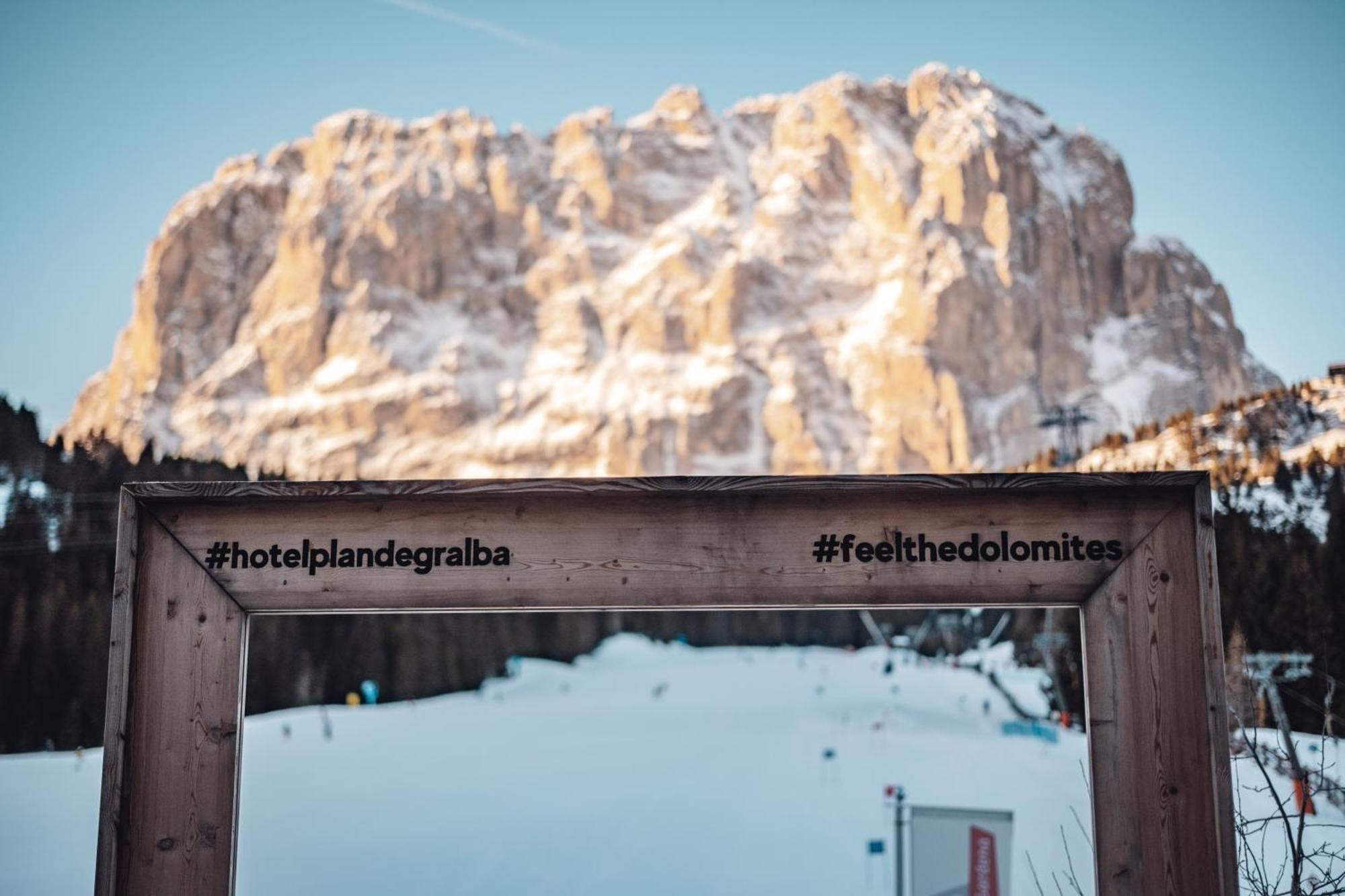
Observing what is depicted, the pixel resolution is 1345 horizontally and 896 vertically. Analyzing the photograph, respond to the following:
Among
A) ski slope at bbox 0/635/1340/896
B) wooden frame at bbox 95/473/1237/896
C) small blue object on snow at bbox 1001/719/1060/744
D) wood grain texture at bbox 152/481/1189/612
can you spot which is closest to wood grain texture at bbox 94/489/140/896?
wooden frame at bbox 95/473/1237/896

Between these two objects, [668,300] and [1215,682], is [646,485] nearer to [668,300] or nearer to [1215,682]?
[1215,682]

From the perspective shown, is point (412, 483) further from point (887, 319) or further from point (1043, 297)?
point (1043, 297)

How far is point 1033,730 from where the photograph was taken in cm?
3653

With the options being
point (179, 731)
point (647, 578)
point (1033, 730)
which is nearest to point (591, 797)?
point (1033, 730)

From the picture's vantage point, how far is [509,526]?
11.3 ft

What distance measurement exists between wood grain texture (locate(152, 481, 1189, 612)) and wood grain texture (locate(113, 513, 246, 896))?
0.10 metres

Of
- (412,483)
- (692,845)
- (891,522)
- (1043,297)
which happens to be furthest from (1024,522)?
(1043,297)

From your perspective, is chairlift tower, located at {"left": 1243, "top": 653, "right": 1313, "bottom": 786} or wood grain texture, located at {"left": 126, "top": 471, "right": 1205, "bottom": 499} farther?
chairlift tower, located at {"left": 1243, "top": 653, "right": 1313, "bottom": 786}

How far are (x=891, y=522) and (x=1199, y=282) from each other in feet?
600

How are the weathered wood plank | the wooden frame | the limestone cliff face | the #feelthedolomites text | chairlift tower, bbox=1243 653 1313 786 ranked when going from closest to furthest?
the weathered wood plank → the wooden frame → the #feelthedolomites text → chairlift tower, bbox=1243 653 1313 786 → the limestone cliff face

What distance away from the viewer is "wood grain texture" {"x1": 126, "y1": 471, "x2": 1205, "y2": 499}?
3262mm

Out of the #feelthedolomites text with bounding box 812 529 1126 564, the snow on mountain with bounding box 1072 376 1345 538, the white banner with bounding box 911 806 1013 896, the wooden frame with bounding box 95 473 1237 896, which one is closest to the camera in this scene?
the wooden frame with bounding box 95 473 1237 896

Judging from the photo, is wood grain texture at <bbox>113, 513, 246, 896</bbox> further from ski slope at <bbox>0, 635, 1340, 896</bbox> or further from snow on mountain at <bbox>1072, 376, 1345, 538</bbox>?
snow on mountain at <bbox>1072, 376, 1345, 538</bbox>

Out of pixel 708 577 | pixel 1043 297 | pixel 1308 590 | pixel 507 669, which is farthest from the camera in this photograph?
pixel 1043 297
